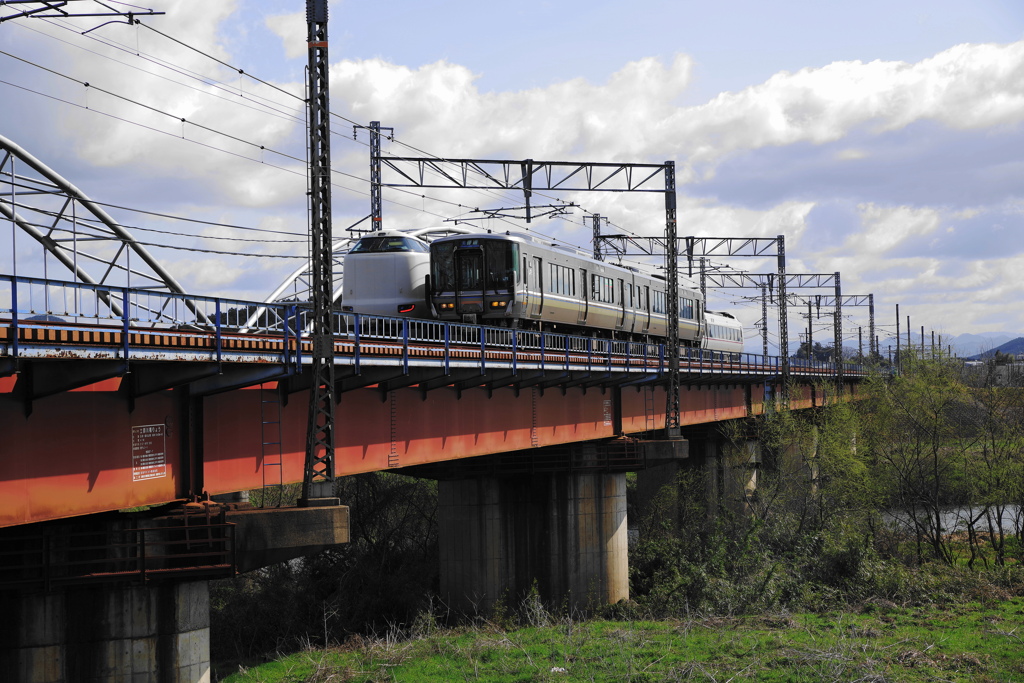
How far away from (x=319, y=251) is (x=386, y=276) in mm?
15394

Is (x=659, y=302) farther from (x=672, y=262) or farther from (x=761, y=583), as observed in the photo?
(x=761, y=583)

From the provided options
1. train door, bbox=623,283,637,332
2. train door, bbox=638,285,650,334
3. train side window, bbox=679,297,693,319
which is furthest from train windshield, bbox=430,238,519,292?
train side window, bbox=679,297,693,319

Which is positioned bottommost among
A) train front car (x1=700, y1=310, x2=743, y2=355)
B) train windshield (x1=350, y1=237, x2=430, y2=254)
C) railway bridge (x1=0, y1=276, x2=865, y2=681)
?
railway bridge (x1=0, y1=276, x2=865, y2=681)

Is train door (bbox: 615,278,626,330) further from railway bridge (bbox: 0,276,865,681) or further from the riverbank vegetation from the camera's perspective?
railway bridge (bbox: 0,276,865,681)

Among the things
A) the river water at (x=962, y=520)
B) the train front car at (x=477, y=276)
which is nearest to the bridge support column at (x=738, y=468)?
the river water at (x=962, y=520)

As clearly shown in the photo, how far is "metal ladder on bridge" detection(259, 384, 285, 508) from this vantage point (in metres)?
17.8

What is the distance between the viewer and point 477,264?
1252 inches

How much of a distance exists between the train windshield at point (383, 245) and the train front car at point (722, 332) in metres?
28.9

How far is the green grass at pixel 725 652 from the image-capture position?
21016 mm

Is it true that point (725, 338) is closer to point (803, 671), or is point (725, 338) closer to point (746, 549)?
point (746, 549)

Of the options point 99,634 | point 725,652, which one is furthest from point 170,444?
point 725,652

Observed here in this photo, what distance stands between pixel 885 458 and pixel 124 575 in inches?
1433

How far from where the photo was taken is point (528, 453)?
1469 inches

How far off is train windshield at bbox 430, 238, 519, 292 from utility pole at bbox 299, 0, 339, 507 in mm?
14847
